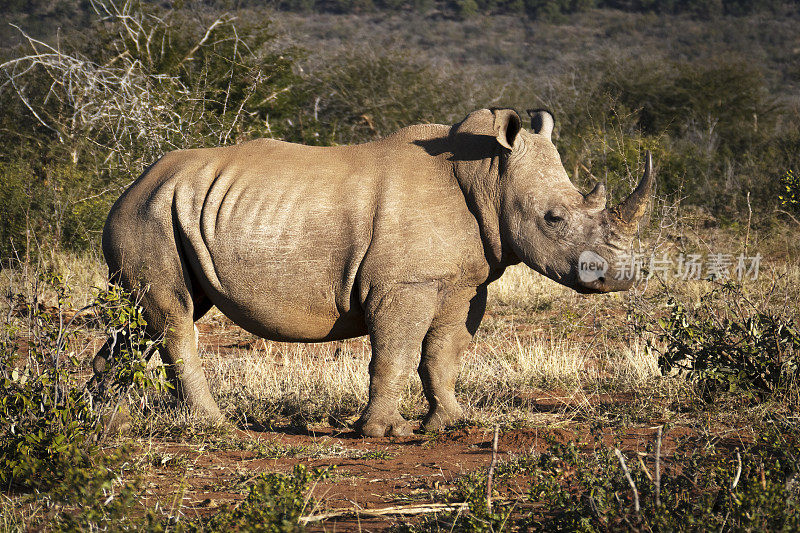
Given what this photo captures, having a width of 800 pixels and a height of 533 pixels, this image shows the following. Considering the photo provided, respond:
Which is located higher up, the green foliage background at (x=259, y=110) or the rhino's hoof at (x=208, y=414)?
the green foliage background at (x=259, y=110)

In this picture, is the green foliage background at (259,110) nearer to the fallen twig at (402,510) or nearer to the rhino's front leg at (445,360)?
the rhino's front leg at (445,360)

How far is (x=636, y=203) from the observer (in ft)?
18.3

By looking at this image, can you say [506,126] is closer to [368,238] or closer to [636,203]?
[636,203]

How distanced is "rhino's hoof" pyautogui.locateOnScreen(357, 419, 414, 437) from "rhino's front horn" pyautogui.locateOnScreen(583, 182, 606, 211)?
1.78m

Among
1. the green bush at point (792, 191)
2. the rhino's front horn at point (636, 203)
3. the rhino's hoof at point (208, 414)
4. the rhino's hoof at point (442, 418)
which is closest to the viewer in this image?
the rhino's front horn at point (636, 203)

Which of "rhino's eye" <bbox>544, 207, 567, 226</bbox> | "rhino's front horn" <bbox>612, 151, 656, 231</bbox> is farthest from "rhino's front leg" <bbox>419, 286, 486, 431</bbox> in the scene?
"rhino's front horn" <bbox>612, 151, 656, 231</bbox>

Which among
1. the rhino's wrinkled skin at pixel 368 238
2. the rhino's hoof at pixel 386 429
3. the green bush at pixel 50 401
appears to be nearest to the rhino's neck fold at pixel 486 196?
the rhino's wrinkled skin at pixel 368 238

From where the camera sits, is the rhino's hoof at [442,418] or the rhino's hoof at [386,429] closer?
the rhino's hoof at [386,429]

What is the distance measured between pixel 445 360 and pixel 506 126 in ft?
5.25

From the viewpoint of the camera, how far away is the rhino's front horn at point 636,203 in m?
5.54

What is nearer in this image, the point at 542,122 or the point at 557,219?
the point at 557,219

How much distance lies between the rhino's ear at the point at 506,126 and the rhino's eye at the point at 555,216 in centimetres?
47

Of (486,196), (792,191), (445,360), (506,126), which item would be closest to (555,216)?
(486,196)

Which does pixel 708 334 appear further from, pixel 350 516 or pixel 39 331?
pixel 39 331
